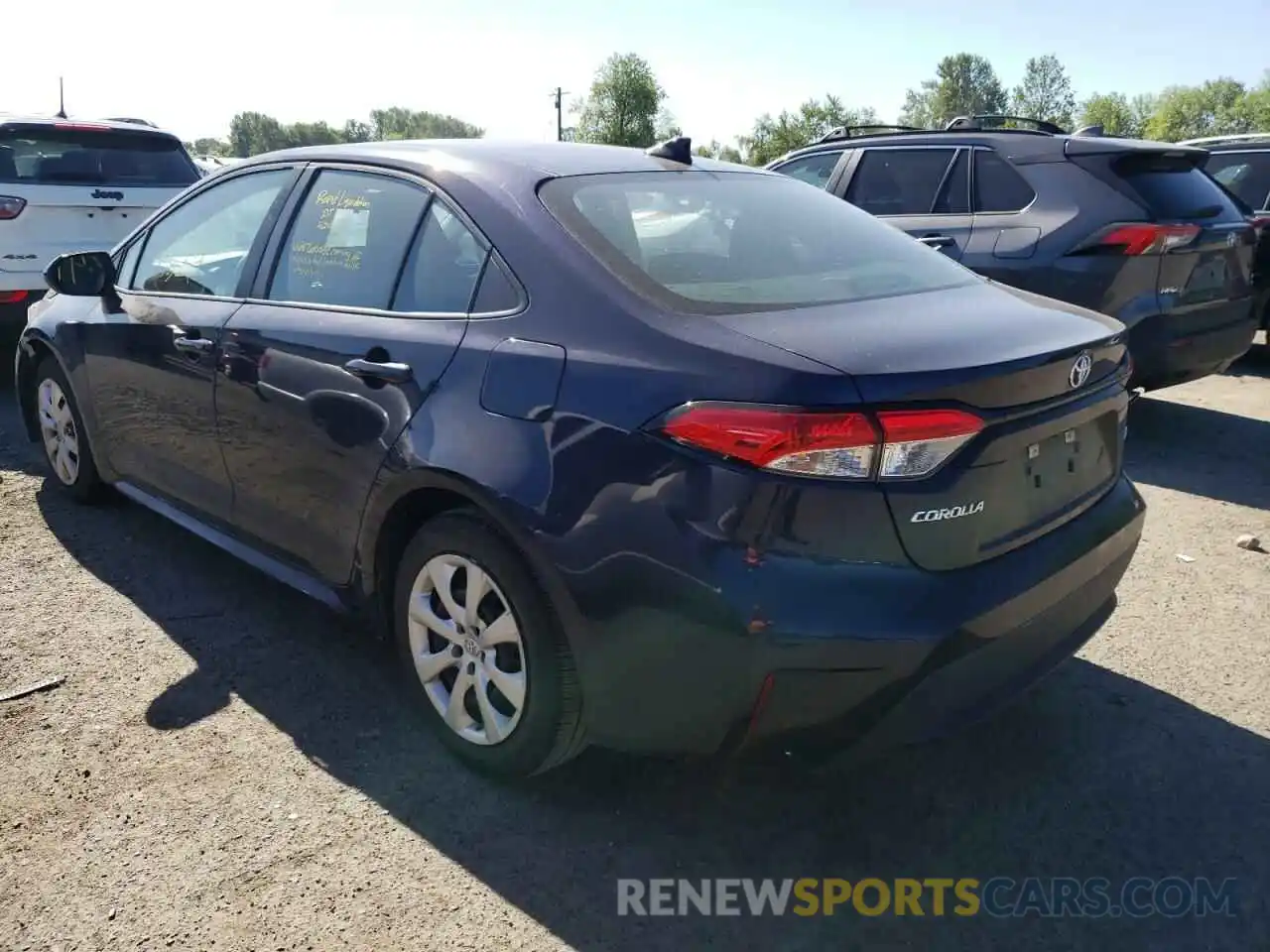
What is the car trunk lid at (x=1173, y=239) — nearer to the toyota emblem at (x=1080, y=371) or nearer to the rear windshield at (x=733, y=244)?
the rear windshield at (x=733, y=244)

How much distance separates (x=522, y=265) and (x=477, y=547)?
2.36 feet

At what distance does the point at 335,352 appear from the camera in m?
3.03

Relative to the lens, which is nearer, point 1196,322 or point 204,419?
point 204,419

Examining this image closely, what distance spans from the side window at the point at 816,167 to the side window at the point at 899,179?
0.27 metres

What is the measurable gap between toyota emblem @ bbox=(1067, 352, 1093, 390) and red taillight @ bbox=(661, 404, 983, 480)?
0.53 m

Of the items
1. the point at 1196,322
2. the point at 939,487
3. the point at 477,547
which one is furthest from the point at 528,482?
the point at 1196,322

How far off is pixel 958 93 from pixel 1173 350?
138038mm

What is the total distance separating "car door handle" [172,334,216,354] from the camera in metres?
3.57

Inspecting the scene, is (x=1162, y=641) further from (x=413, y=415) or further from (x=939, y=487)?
(x=413, y=415)

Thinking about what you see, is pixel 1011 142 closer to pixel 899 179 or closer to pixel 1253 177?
pixel 899 179

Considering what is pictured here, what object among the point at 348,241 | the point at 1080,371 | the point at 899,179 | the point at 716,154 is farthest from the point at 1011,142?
the point at 716,154

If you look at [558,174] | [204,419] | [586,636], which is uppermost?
[558,174]

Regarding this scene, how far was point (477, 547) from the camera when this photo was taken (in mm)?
2604

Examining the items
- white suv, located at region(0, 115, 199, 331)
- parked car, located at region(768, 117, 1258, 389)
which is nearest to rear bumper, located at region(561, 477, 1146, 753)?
parked car, located at region(768, 117, 1258, 389)
